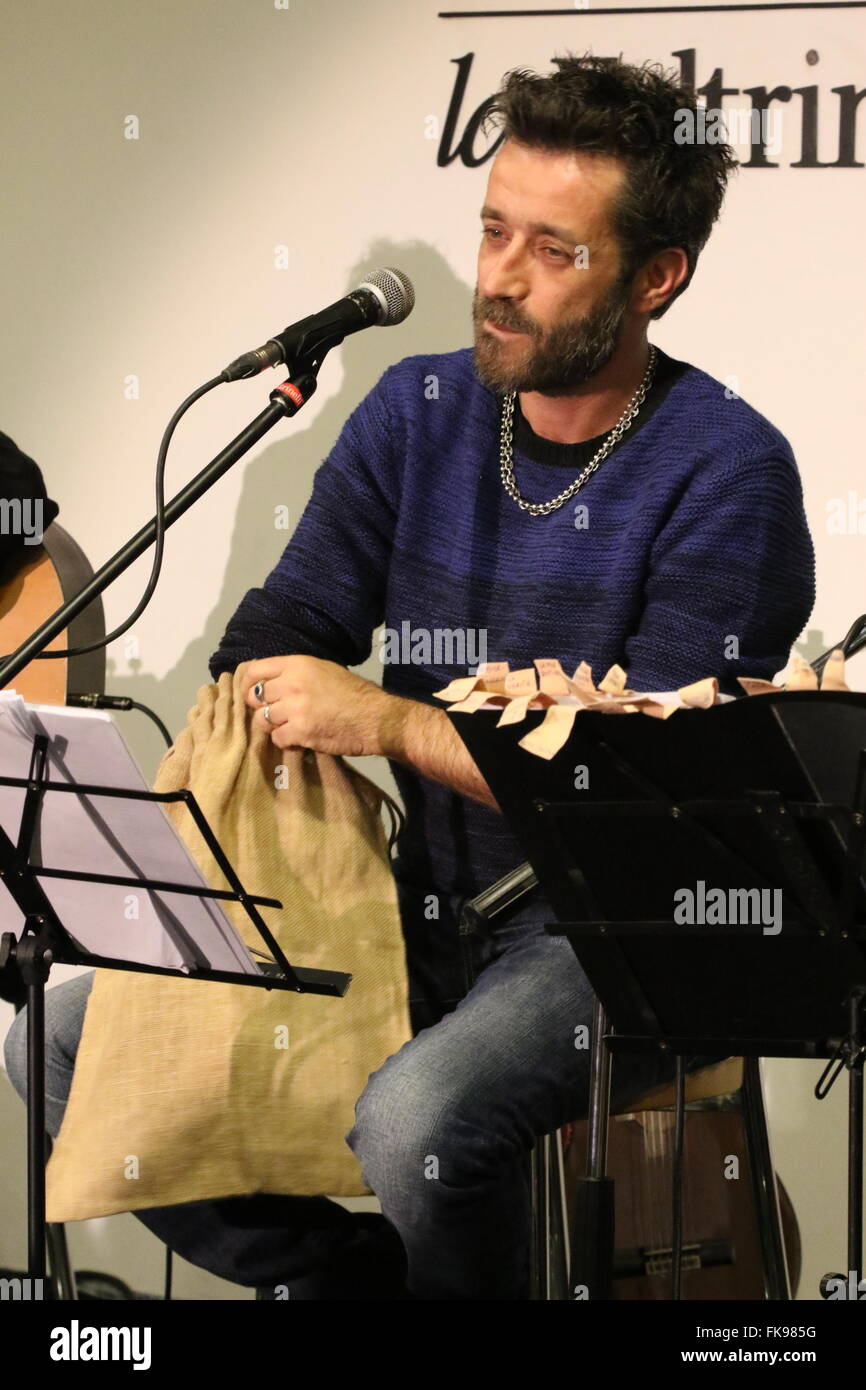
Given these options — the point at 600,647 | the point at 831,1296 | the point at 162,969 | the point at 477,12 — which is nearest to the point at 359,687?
the point at 600,647

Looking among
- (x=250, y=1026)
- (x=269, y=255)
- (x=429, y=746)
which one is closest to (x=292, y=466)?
(x=269, y=255)

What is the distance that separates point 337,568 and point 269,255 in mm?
747

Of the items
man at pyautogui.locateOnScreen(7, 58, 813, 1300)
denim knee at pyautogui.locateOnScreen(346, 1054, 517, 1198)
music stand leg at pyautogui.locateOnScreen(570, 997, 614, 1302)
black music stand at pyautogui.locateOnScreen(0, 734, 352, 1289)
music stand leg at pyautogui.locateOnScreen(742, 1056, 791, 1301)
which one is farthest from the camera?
music stand leg at pyautogui.locateOnScreen(742, 1056, 791, 1301)

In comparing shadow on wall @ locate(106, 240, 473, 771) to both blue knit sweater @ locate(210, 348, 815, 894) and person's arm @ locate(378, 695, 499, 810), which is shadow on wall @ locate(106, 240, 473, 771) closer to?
blue knit sweater @ locate(210, 348, 815, 894)

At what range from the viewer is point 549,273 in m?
2.25

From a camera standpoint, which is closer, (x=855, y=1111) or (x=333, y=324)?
(x=855, y=1111)

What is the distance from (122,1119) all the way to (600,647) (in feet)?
2.77

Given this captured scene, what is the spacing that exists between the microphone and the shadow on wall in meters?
0.81

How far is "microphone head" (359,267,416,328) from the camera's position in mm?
1855

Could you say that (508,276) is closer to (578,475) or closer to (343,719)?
(578,475)

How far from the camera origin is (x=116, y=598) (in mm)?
2809

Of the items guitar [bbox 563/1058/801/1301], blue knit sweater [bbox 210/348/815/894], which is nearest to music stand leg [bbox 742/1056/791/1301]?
guitar [bbox 563/1058/801/1301]

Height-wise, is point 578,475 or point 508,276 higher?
point 508,276
